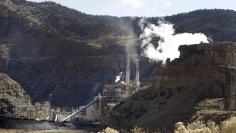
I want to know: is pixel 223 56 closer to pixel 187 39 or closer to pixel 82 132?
pixel 82 132

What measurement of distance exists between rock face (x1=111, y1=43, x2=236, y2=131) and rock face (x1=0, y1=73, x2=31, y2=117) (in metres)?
42.3

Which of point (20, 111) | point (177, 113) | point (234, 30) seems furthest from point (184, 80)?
point (234, 30)

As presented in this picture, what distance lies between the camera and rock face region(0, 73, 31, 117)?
134 meters

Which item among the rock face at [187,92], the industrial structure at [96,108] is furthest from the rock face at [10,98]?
the rock face at [187,92]

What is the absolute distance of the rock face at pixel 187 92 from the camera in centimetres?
7800

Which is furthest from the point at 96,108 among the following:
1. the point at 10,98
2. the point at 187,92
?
the point at 187,92

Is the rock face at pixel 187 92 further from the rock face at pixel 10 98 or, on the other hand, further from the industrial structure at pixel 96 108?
the rock face at pixel 10 98

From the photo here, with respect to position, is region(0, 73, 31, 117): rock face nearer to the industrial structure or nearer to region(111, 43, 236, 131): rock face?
the industrial structure

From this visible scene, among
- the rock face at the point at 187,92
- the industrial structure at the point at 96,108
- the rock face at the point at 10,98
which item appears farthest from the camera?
the rock face at the point at 10,98

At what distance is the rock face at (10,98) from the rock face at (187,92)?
4226 centimetres

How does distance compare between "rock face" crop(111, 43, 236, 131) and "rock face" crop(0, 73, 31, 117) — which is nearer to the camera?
"rock face" crop(111, 43, 236, 131)

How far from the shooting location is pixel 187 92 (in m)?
85.3

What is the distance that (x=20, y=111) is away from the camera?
140m

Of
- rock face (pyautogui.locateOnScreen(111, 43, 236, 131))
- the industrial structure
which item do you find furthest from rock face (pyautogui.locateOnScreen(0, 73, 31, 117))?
rock face (pyautogui.locateOnScreen(111, 43, 236, 131))
